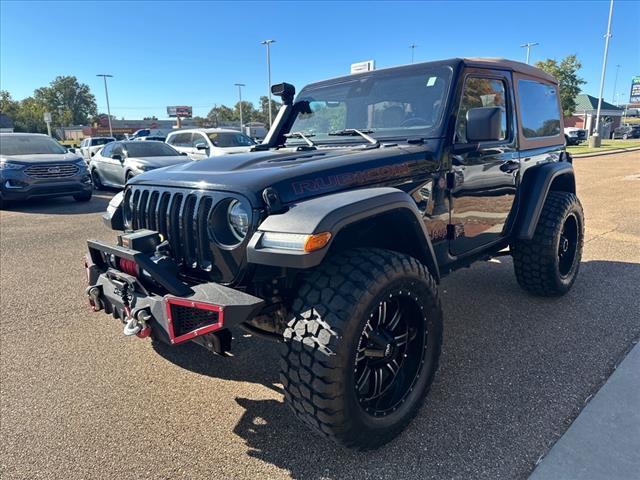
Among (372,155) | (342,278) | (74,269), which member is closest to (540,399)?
(342,278)

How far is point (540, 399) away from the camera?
2.67 m

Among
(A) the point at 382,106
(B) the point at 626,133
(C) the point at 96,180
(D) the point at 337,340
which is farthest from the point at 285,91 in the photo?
(B) the point at 626,133

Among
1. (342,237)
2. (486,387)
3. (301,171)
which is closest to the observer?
(301,171)

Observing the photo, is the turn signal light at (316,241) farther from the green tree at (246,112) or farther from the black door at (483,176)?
the green tree at (246,112)

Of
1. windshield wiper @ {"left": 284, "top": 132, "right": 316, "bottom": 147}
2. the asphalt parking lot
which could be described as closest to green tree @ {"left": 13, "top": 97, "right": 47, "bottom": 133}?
the asphalt parking lot

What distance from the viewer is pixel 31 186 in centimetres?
948

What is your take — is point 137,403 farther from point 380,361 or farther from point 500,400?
point 500,400

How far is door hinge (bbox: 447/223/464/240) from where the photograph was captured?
10.4ft

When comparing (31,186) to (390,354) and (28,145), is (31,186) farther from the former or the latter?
(390,354)

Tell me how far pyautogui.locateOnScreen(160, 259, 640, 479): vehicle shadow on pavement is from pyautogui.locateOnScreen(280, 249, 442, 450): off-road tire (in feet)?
0.75

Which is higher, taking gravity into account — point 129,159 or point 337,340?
point 129,159

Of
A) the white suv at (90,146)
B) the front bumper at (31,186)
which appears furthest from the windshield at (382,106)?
the white suv at (90,146)

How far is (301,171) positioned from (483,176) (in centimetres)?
162

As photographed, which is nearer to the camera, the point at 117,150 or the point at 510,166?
the point at 510,166
